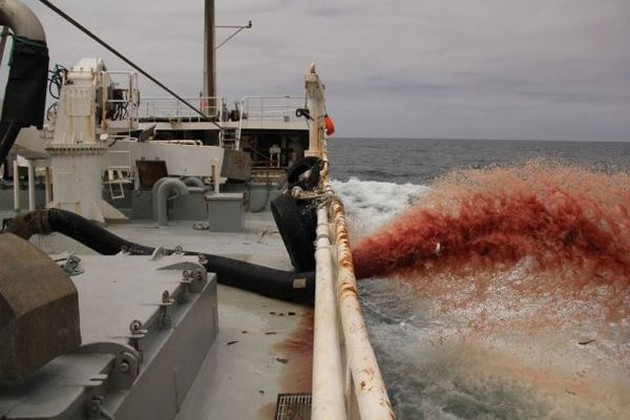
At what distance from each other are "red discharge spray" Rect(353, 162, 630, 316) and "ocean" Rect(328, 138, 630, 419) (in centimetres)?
1

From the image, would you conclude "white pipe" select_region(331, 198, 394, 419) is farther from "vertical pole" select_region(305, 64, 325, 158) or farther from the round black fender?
"vertical pole" select_region(305, 64, 325, 158)

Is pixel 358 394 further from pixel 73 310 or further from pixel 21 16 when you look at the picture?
pixel 21 16

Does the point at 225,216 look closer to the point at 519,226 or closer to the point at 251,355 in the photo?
the point at 251,355

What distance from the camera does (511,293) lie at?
7723mm

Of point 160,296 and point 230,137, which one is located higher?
point 230,137

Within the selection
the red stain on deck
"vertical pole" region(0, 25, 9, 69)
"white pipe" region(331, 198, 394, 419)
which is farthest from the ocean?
"vertical pole" region(0, 25, 9, 69)

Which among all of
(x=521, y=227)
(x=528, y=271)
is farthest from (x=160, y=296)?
(x=528, y=271)

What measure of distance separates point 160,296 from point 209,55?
16772 millimetres

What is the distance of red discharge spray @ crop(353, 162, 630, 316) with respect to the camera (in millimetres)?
4918

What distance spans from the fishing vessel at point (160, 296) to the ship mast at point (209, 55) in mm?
7307

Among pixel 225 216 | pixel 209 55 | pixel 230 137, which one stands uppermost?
pixel 209 55

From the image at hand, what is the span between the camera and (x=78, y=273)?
3.88 m

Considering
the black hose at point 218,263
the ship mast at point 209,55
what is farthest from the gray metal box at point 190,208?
the ship mast at point 209,55

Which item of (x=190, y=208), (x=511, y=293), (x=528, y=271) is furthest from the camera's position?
(x=190, y=208)
